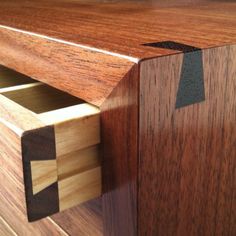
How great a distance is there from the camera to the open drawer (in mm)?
350

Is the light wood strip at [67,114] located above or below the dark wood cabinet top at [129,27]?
→ below

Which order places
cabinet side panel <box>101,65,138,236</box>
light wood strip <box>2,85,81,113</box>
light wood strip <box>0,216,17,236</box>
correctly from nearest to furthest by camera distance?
cabinet side panel <box>101,65,138,236</box> → light wood strip <box>2,85,81,113</box> → light wood strip <box>0,216,17,236</box>

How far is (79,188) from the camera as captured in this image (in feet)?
1.31

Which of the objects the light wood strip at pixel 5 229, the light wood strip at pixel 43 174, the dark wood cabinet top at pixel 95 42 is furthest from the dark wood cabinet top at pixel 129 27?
the light wood strip at pixel 5 229

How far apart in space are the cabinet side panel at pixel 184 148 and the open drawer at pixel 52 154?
63 mm

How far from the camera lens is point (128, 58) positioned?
0.34 m

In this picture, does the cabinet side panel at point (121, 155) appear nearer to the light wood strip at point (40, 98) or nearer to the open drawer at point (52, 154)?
the open drawer at point (52, 154)

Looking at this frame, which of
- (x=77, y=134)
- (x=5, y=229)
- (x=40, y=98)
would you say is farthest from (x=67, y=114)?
(x=5, y=229)

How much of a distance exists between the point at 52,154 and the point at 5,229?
16.4 inches

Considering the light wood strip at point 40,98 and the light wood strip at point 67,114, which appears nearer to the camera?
the light wood strip at point 67,114

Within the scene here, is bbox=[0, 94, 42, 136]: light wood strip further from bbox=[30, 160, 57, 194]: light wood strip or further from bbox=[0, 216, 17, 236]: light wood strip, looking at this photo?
bbox=[0, 216, 17, 236]: light wood strip

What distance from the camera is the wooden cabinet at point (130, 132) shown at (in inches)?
13.8

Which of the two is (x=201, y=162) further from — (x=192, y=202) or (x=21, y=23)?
(x=21, y=23)

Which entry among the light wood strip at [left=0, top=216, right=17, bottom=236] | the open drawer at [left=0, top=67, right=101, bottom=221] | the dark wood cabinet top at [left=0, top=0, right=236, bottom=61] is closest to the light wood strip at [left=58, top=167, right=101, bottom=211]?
the open drawer at [left=0, top=67, right=101, bottom=221]
